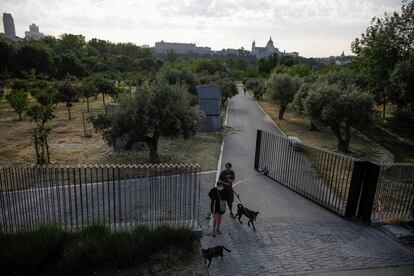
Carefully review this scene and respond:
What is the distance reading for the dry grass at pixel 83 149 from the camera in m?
15.2

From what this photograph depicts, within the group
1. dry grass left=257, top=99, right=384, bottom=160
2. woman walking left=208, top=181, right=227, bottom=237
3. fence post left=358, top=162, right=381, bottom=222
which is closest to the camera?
woman walking left=208, top=181, right=227, bottom=237

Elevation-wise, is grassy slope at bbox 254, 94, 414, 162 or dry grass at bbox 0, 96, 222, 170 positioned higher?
dry grass at bbox 0, 96, 222, 170

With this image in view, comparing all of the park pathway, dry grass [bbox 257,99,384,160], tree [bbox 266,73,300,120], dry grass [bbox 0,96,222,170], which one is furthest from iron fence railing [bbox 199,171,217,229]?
tree [bbox 266,73,300,120]

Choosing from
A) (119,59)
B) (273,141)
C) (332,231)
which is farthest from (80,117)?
(119,59)

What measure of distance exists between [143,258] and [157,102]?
306 inches

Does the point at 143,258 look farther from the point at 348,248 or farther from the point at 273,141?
the point at 273,141

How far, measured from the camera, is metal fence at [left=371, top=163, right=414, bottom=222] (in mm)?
9125

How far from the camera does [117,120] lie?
44.2 ft

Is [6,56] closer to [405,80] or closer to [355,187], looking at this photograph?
[405,80]

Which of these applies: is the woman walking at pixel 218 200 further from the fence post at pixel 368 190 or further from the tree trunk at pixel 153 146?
the tree trunk at pixel 153 146

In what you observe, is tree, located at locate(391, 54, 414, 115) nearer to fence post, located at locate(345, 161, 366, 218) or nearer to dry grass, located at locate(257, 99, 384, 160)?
dry grass, located at locate(257, 99, 384, 160)

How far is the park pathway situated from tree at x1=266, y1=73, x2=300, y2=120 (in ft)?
64.4

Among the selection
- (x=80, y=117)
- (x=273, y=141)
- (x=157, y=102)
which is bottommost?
(x=80, y=117)

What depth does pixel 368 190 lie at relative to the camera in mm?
9164
